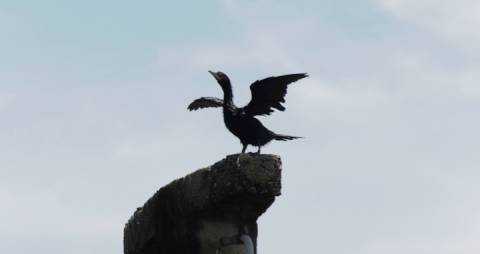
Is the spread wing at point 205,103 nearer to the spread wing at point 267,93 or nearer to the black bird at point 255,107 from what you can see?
the black bird at point 255,107

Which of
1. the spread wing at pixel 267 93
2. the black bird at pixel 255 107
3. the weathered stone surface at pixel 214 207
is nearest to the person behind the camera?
the weathered stone surface at pixel 214 207

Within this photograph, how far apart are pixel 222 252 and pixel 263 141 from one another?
2.82 ft

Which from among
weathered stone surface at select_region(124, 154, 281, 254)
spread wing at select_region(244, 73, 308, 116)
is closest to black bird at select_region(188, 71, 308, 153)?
spread wing at select_region(244, 73, 308, 116)

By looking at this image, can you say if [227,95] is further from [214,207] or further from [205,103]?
[214,207]

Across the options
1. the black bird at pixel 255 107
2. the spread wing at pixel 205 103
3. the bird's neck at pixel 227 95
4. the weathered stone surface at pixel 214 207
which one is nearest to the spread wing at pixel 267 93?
the black bird at pixel 255 107

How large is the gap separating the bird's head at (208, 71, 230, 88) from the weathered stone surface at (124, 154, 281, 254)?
0.78 meters

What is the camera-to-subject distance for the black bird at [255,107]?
939 cm

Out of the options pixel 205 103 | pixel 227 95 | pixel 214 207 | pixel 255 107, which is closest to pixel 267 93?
pixel 255 107

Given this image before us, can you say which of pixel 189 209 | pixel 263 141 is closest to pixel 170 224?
pixel 189 209

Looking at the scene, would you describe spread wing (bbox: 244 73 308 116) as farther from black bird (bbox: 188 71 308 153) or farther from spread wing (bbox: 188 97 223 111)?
spread wing (bbox: 188 97 223 111)

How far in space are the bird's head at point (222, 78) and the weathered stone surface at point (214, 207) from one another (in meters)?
0.78

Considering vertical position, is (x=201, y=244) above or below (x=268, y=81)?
below

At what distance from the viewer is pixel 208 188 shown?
8945 mm

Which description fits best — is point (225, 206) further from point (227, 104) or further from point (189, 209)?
point (227, 104)
